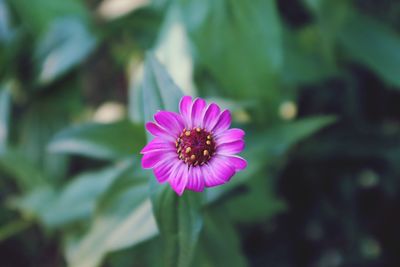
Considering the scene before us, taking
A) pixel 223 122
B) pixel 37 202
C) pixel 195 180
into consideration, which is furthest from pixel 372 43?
pixel 37 202

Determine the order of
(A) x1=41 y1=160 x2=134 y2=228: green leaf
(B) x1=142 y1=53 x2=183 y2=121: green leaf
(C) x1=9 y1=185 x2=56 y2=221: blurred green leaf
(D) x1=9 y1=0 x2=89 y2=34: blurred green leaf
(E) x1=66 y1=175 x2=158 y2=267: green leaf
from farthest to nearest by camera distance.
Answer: (D) x1=9 y1=0 x2=89 y2=34: blurred green leaf → (C) x1=9 y1=185 x2=56 y2=221: blurred green leaf → (A) x1=41 y1=160 x2=134 y2=228: green leaf → (E) x1=66 y1=175 x2=158 y2=267: green leaf → (B) x1=142 y1=53 x2=183 y2=121: green leaf

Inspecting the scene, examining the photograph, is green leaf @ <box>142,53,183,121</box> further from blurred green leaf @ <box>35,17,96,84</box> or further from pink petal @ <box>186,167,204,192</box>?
blurred green leaf @ <box>35,17,96,84</box>

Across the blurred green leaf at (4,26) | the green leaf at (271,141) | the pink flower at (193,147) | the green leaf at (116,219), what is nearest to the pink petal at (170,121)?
the pink flower at (193,147)

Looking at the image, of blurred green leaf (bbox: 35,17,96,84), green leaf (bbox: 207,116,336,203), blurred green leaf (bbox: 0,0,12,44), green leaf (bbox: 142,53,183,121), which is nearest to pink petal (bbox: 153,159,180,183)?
green leaf (bbox: 142,53,183,121)

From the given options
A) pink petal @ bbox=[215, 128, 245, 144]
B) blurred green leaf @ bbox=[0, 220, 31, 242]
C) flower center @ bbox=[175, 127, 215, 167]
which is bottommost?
pink petal @ bbox=[215, 128, 245, 144]

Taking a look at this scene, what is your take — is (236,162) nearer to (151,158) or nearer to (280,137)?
(151,158)

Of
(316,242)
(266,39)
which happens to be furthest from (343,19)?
(316,242)
